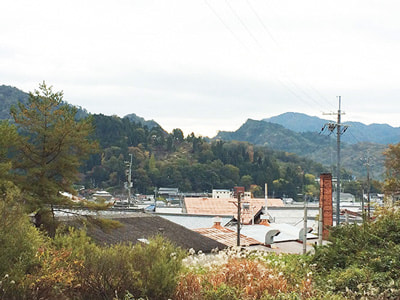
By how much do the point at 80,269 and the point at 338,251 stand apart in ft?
16.6

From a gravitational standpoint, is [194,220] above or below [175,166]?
below

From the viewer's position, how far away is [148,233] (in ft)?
72.8

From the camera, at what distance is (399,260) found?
967 cm

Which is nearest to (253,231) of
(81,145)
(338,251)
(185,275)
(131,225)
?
(131,225)

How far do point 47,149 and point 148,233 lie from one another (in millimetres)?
5402

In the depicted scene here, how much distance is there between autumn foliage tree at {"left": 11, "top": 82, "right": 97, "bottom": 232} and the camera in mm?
18594

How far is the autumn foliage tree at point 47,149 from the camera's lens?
61.0 ft

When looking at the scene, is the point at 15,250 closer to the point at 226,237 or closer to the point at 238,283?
the point at 238,283

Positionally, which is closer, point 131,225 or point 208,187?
point 131,225

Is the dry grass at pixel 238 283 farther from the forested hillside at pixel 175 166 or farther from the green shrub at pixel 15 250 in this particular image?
the forested hillside at pixel 175 166

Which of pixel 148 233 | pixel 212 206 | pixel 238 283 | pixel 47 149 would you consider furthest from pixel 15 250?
pixel 212 206

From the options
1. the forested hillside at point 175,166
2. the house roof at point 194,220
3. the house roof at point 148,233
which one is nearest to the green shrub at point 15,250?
the house roof at point 148,233

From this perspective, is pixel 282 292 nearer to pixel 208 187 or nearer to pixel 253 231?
pixel 253 231

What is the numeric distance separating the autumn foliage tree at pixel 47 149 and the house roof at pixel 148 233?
1.52 meters
